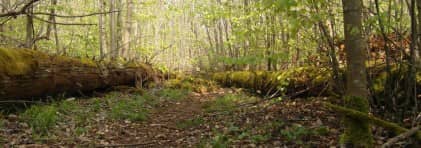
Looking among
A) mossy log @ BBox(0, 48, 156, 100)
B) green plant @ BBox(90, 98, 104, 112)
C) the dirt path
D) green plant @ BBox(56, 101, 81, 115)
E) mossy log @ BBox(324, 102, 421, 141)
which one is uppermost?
mossy log @ BBox(0, 48, 156, 100)

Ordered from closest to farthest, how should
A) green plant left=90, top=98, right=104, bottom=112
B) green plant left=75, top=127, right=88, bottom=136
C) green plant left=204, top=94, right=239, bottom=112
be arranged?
green plant left=75, top=127, right=88, bottom=136, green plant left=90, top=98, right=104, bottom=112, green plant left=204, top=94, right=239, bottom=112

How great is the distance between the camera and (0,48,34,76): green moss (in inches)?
242

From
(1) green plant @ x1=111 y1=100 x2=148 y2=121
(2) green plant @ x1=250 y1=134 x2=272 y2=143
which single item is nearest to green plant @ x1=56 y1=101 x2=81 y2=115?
(1) green plant @ x1=111 y1=100 x2=148 y2=121

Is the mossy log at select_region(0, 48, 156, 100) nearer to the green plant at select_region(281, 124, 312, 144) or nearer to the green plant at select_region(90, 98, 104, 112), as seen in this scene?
the green plant at select_region(90, 98, 104, 112)

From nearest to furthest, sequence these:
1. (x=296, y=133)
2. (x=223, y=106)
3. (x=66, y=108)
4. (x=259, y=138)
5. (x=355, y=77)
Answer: (x=355, y=77) → (x=296, y=133) → (x=259, y=138) → (x=66, y=108) → (x=223, y=106)

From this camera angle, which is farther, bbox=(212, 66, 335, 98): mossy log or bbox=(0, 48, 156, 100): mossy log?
bbox=(212, 66, 335, 98): mossy log

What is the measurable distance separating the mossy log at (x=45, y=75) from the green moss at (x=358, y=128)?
19.9 feet

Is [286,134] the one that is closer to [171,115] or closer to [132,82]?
[171,115]

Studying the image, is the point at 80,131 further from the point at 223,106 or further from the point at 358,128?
the point at 358,128

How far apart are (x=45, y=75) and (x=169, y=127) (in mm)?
3138

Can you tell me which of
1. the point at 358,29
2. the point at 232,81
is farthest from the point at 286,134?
the point at 232,81

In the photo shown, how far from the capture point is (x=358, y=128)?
155 inches

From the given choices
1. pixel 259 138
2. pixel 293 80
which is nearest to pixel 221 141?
pixel 259 138

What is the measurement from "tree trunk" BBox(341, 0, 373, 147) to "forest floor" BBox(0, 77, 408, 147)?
2.23 feet
